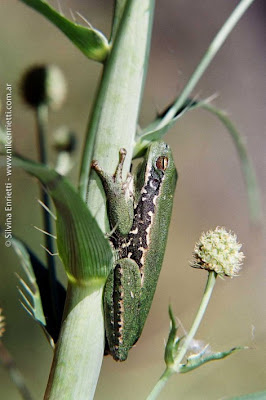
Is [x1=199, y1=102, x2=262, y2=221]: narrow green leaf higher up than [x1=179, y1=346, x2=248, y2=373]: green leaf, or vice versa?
[x1=199, y1=102, x2=262, y2=221]: narrow green leaf

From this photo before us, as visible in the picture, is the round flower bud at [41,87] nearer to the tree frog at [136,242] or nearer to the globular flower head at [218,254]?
the tree frog at [136,242]

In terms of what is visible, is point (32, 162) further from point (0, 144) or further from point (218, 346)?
point (218, 346)

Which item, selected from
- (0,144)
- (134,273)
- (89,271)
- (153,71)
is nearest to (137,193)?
(134,273)

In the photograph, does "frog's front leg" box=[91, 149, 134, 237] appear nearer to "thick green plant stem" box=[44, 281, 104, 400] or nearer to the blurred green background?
"thick green plant stem" box=[44, 281, 104, 400]

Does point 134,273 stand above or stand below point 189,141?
below

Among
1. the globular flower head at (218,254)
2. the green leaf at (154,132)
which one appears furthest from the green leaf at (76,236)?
the globular flower head at (218,254)

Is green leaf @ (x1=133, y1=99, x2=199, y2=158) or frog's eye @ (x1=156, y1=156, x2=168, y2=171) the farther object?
frog's eye @ (x1=156, y1=156, x2=168, y2=171)

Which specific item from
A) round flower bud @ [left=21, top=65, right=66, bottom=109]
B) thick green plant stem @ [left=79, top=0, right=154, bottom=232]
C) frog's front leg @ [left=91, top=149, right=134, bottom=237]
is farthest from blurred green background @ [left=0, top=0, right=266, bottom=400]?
thick green plant stem @ [left=79, top=0, right=154, bottom=232]
